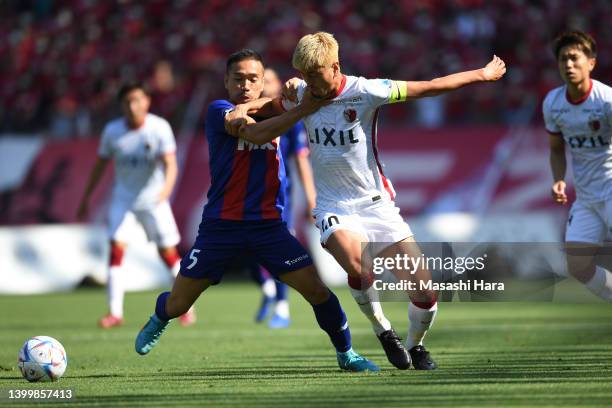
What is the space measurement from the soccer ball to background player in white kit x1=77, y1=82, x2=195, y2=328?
4804mm

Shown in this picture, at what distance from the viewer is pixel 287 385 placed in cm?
660

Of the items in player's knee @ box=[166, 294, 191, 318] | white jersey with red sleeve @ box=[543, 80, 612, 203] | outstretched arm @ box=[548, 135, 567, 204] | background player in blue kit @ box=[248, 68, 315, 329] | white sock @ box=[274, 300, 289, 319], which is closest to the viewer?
player's knee @ box=[166, 294, 191, 318]

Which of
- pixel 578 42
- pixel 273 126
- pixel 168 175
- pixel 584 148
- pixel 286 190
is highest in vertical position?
pixel 578 42

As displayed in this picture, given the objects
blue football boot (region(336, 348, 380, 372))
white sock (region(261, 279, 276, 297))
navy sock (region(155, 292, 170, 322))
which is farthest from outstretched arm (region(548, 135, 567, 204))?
white sock (region(261, 279, 276, 297))

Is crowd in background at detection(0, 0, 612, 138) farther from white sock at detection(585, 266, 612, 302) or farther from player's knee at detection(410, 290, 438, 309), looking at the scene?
player's knee at detection(410, 290, 438, 309)

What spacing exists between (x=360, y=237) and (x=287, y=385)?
1110mm

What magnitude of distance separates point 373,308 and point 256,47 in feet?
47.7

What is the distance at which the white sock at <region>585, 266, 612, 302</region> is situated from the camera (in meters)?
8.40

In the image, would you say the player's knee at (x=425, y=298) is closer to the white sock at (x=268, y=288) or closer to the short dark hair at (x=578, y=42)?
the short dark hair at (x=578, y=42)

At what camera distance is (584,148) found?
330 inches

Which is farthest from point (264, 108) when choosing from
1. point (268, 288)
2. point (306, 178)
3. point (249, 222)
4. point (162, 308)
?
point (268, 288)

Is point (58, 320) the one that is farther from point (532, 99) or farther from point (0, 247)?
point (532, 99)

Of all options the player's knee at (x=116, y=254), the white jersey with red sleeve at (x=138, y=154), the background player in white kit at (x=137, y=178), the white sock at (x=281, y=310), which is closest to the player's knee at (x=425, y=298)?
the white sock at (x=281, y=310)

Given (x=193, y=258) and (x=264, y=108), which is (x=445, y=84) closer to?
(x=264, y=108)
